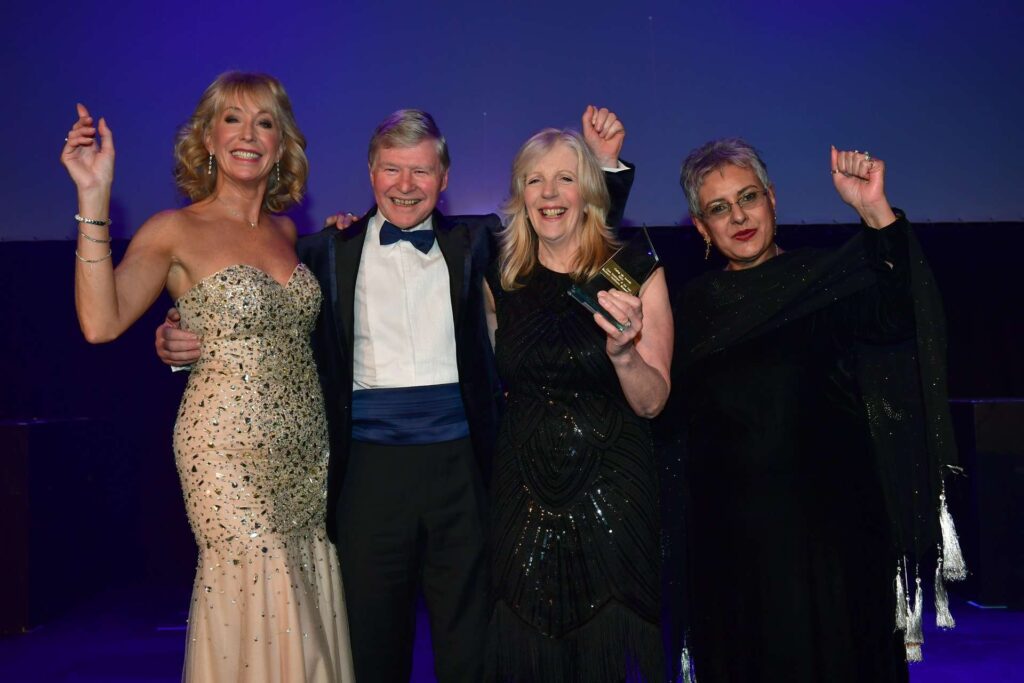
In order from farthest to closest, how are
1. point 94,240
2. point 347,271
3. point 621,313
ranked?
point 347,271 < point 94,240 < point 621,313

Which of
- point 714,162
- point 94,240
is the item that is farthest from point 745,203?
point 94,240

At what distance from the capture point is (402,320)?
2420 mm

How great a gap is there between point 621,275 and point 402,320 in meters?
0.67

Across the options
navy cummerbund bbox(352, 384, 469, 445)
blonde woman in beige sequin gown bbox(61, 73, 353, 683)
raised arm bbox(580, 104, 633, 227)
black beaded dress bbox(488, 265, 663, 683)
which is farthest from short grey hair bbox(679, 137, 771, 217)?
blonde woman in beige sequin gown bbox(61, 73, 353, 683)

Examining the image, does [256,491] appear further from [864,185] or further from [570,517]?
[864,185]

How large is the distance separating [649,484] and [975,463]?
8.94ft

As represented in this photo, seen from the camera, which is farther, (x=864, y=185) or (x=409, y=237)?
(x=409, y=237)

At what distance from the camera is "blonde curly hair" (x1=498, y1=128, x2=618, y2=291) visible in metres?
2.33

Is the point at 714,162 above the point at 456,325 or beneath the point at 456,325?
above

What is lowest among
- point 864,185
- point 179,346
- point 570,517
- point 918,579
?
point 918,579

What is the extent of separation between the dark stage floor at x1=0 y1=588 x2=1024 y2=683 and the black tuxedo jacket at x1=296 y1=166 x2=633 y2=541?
1.51m

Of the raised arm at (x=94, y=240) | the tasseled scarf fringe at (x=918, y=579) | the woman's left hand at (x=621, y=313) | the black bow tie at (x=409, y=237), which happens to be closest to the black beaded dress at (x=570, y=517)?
the woman's left hand at (x=621, y=313)

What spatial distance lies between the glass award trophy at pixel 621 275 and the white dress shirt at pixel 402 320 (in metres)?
A: 0.42

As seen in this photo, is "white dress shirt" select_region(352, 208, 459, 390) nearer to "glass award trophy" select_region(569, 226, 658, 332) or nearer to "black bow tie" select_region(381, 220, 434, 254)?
"black bow tie" select_region(381, 220, 434, 254)
